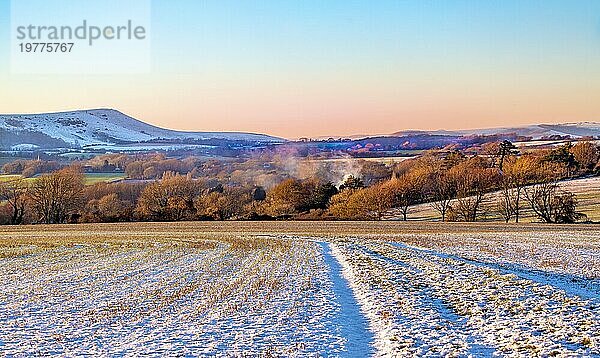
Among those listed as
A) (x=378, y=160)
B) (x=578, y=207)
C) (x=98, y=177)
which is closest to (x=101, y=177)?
(x=98, y=177)

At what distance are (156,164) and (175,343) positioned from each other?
133m

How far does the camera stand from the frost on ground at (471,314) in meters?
12.3

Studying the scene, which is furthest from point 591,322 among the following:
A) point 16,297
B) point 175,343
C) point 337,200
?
point 337,200

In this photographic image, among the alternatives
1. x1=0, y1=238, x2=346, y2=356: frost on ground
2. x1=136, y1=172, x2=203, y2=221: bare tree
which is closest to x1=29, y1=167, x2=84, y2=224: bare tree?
x1=136, y1=172, x2=203, y2=221: bare tree

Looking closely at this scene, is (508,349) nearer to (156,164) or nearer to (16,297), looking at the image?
(16,297)

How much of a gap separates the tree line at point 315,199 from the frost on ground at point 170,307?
56.4 metres

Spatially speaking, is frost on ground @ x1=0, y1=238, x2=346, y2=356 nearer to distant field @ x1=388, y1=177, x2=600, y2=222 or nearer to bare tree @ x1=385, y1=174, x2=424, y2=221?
distant field @ x1=388, y1=177, x2=600, y2=222

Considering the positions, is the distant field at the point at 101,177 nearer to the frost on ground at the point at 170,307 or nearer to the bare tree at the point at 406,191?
the bare tree at the point at 406,191

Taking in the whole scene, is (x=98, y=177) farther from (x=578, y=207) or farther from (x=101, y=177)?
(x=578, y=207)

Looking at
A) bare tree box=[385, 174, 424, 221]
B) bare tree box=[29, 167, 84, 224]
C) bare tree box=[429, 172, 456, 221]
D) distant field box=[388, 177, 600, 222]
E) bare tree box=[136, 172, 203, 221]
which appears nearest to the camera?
distant field box=[388, 177, 600, 222]

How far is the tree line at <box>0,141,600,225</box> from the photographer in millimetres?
84562

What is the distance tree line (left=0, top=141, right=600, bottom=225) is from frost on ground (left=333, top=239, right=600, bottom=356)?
6099 centimetres

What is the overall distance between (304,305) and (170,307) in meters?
3.60

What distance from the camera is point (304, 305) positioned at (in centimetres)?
1712
